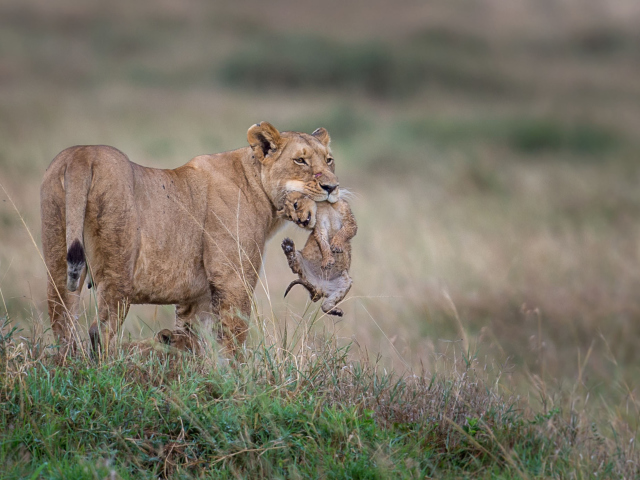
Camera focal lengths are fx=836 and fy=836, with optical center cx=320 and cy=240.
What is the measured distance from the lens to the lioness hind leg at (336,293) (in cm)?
421

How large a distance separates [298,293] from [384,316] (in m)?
1.31

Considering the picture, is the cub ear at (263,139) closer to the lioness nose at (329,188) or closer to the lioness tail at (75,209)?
the lioness nose at (329,188)

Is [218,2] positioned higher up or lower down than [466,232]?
higher up

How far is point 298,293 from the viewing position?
352 inches

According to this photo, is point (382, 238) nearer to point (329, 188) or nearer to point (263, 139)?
point (263, 139)

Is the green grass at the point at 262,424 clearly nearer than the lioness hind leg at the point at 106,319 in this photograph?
Yes

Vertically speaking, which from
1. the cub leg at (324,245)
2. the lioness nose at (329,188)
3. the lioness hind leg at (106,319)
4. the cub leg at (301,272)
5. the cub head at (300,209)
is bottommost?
the lioness hind leg at (106,319)

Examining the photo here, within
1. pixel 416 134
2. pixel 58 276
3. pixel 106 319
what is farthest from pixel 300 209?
pixel 416 134

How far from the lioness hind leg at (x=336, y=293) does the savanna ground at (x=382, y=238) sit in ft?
0.53

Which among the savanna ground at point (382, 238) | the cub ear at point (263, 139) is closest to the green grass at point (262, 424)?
the savanna ground at point (382, 238)

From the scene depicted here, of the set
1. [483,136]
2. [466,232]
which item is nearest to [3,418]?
[466,232]

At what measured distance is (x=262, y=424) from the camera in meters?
3.56

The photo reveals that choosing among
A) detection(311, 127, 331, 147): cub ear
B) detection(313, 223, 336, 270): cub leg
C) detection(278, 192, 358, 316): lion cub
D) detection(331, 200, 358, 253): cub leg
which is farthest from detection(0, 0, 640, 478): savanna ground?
detection(311, 127, 331, 147): cub ear

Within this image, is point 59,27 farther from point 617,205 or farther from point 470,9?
point 617,205
